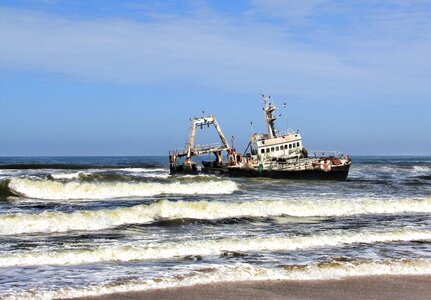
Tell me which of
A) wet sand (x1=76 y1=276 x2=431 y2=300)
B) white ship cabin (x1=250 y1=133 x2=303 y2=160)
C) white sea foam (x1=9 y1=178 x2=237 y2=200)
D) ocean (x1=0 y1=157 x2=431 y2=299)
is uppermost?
white ship cabin (x1=250 y1=133 x2=303 y2=160)

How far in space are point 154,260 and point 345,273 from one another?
13.2 ft

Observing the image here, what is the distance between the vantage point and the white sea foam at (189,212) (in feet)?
56.4

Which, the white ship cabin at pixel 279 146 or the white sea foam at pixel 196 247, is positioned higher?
the white ship cabin at pixel 279 146

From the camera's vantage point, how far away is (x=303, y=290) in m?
9.84

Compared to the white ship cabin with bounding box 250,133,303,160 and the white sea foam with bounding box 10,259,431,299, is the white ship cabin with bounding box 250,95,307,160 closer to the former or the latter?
the white ship cabin with bounding box 250,133,303,160

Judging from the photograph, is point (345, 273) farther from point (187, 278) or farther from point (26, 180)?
point (26, 180)

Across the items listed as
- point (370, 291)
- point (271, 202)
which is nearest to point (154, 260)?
point (370, 291)

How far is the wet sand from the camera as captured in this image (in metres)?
9.38

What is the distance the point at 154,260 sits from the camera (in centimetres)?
1229

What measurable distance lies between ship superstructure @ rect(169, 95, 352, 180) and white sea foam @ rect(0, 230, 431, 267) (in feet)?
84.1

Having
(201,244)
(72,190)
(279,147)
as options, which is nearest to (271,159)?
(279,147)

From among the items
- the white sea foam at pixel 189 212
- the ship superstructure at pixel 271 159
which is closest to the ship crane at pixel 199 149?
the ship superstructure at pixel 271 159

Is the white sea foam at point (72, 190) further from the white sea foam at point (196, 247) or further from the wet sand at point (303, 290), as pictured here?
the wet sand at point (303, 290)

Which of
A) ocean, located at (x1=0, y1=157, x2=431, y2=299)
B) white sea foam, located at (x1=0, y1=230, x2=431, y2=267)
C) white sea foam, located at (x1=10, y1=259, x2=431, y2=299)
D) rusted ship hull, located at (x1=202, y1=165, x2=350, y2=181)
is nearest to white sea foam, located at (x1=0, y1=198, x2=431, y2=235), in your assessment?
ocean, located at (x1=0, y1=157, x2=431, y2=299)
